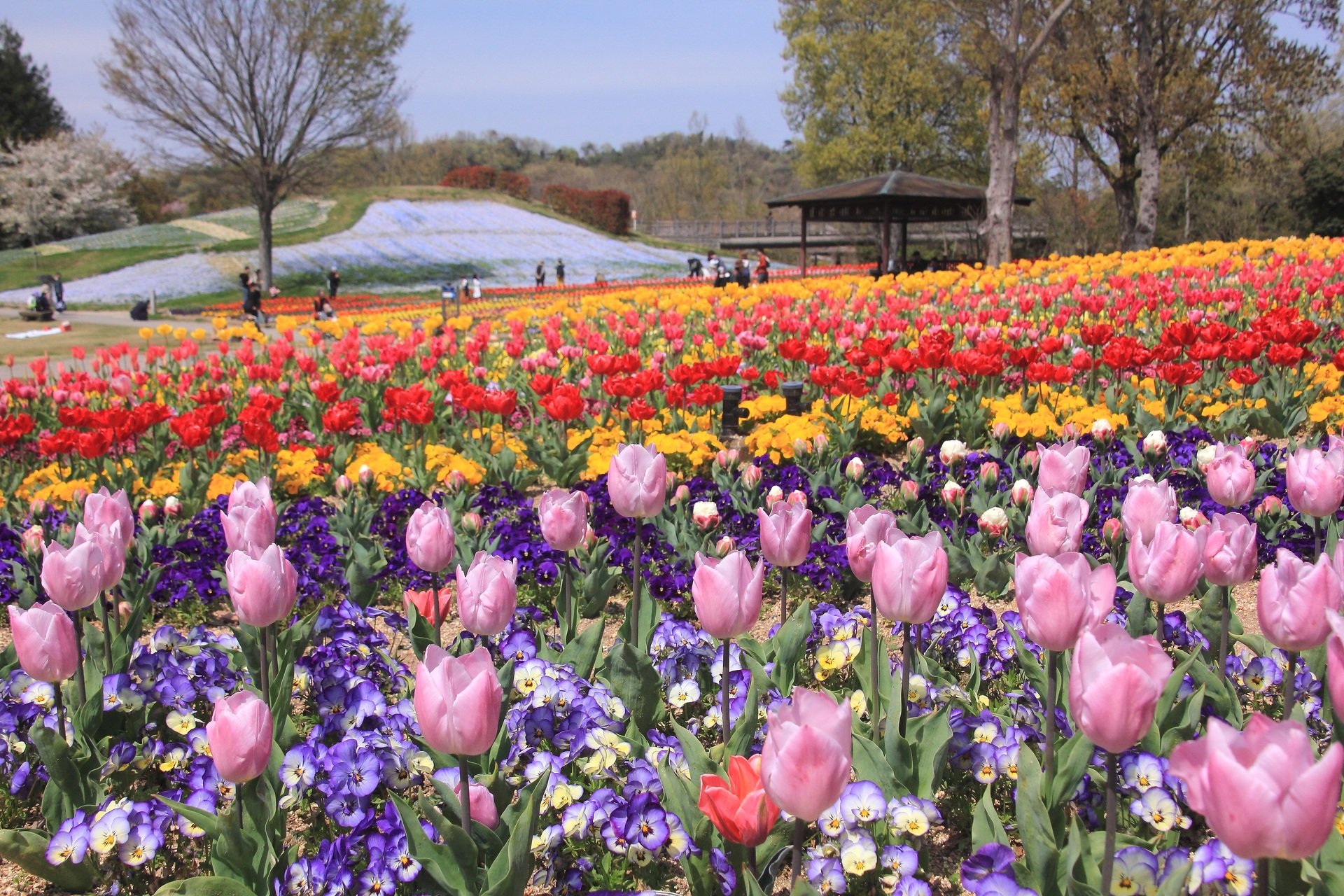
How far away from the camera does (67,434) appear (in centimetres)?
511

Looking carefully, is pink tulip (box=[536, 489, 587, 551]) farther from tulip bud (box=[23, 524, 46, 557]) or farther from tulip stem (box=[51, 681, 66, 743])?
tulip bud (box=[23, 524, 46, 557])

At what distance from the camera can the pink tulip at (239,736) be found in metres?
1.71

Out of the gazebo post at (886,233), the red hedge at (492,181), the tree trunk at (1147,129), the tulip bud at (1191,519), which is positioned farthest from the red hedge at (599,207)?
the tulip bud at (1191,519)

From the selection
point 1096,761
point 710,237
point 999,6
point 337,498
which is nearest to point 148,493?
point 337,498

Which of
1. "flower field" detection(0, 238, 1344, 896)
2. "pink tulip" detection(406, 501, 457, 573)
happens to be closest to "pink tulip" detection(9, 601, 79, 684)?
"flower field" detection(0, 238, 1344, 896)

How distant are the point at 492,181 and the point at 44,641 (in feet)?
190

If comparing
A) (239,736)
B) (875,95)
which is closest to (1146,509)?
(239,736)

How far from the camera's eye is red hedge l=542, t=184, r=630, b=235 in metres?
53.2

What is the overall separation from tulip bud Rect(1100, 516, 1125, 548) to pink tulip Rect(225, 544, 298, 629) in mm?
2584

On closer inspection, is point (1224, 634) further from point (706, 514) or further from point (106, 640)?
point (106, 640)

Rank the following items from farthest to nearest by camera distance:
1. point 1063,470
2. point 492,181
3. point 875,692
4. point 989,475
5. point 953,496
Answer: point 492,181 < point 989,475 < point 953,496 < point 1063,470 < point 875,692

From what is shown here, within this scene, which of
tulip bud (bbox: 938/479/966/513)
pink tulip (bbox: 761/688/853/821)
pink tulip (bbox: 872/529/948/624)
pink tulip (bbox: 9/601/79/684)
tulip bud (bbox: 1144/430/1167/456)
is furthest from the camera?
tulip bud (bbox: 1144/430/1167/456)

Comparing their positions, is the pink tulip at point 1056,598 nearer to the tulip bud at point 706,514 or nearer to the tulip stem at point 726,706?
the tulip stem at point 726,706

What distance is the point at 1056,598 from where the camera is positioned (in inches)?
67.8
